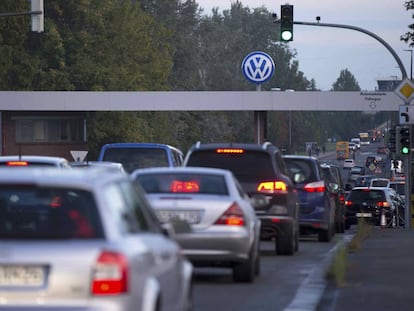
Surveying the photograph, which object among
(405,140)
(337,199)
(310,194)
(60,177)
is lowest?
(337,199)

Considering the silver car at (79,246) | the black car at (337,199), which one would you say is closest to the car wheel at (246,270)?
the silver car at (79,246)

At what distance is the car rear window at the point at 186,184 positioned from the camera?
17.0 metres

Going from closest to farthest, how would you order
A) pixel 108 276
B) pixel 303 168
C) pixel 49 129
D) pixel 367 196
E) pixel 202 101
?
1. pixel 108 276
2. pixel 303 168
3. pixel 367 196
4. pixel 202 101
5. pixel 49 129

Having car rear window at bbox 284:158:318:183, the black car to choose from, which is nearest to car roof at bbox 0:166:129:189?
car rear window at bbox 284:158:318:183

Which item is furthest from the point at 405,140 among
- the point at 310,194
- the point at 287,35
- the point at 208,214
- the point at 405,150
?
the point at 208,214

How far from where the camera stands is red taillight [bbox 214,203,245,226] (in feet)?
Result: 54.6

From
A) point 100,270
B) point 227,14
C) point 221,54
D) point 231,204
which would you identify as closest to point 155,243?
point 100,270

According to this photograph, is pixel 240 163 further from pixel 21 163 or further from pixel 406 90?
pixel 406 90

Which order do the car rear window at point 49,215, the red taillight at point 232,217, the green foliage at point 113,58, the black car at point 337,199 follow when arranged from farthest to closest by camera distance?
1. the green foliage at point 113,58
2. the black car at point 337,199
3. the red taillight at point 232,217
4. the car rear window at point 49,215

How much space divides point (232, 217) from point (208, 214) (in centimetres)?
31

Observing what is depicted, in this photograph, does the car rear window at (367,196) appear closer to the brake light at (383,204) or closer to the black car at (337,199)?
the brake light at (383,204)

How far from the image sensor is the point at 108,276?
858 cm

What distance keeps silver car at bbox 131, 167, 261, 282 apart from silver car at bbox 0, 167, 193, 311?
637 cm

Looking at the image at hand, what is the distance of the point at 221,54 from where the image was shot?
132 meters
